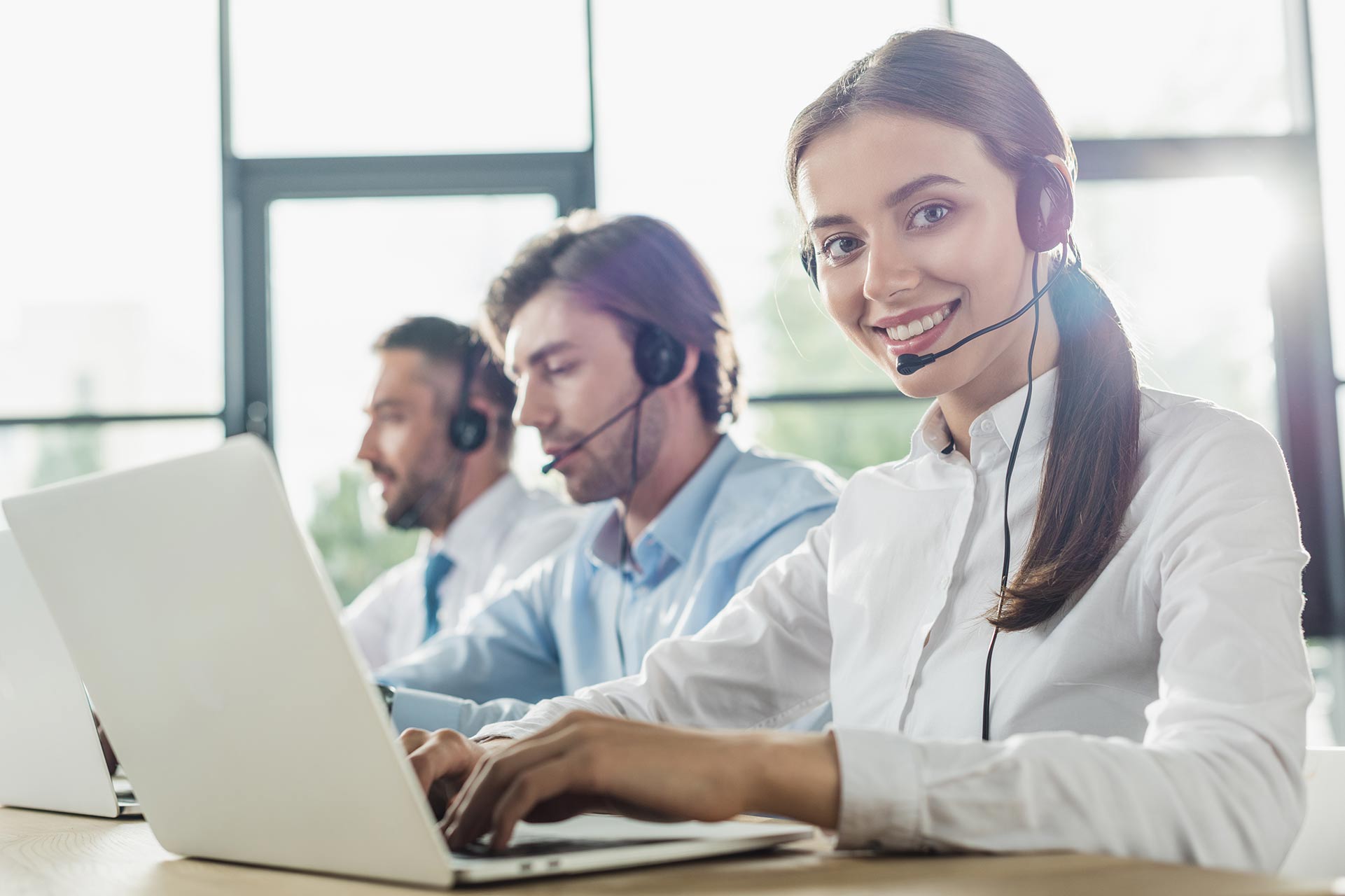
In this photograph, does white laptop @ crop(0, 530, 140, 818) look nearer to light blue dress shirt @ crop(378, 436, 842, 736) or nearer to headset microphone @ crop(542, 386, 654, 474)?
light blue dress shirt @ crop(378, 436, 842, 736)

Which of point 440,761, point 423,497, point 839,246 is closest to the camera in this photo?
point 440,761

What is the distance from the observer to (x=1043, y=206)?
47.2 inches

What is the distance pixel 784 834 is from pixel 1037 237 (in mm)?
681

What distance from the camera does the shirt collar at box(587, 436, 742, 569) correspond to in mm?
1922

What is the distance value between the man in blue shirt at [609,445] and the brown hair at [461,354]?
1.92ft

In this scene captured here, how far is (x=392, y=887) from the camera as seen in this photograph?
2.15ft

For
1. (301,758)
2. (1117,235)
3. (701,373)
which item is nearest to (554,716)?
(301,758)

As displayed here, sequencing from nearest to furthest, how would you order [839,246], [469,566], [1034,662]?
[1034,662] → [839,246] → [469,566]

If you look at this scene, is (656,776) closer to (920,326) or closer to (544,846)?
(544,846)

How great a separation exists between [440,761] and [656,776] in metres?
0.27

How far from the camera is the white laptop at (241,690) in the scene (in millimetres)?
623

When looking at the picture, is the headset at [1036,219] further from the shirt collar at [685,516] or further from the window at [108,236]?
the window at [108,236]

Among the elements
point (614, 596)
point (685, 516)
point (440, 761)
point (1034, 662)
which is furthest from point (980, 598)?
point (614, 596)

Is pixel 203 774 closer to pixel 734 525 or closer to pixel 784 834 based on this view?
pixel 784 834
